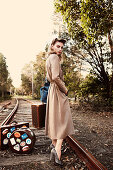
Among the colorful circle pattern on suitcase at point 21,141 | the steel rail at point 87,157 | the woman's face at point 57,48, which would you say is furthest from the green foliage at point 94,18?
the colorful circle pattern on suitcase at point 21,141

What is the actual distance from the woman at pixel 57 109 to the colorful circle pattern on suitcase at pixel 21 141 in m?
0.54

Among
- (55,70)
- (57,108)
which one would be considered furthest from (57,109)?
(55,70)

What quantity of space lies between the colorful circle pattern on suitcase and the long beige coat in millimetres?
563

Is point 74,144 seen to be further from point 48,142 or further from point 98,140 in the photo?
point 98,140

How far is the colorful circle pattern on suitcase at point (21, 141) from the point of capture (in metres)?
2.57

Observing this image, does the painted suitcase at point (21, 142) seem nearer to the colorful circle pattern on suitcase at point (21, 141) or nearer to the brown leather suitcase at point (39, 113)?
the colorful circle pattern on suitcase at point (21, 141)

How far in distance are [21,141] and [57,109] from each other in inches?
39.6

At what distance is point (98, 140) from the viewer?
11.4ft

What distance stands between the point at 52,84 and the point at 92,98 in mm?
7100

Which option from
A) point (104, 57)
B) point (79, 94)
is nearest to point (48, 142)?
point (79, 94)

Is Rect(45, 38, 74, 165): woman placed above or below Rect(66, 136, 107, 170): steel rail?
above

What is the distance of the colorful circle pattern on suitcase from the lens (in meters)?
2.57

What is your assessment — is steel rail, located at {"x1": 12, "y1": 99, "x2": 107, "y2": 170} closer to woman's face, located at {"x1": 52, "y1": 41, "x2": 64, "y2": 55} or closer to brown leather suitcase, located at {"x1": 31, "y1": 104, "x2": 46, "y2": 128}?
brown leather suitcase, located at {"x1": 31, "y1": 104, "x2": 46, "y2": 128}

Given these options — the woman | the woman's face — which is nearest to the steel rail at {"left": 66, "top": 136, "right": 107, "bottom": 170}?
the woman
